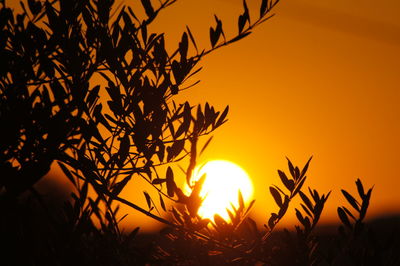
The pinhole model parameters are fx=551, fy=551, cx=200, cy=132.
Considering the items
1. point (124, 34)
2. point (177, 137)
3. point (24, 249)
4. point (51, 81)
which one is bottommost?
point (24, 249)

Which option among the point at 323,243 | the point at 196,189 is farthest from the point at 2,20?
the point at 323,243

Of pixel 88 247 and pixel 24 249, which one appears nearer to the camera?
pixel 24 249

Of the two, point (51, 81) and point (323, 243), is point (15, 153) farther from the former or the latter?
point (323, 243)

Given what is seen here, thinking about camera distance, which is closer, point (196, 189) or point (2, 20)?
point (196, 189)

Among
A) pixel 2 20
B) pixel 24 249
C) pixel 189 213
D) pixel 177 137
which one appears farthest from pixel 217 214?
pixel 2 20

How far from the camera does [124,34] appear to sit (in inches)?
147

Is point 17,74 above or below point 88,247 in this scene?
above

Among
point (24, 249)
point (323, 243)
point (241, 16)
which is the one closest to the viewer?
point (24, 249)

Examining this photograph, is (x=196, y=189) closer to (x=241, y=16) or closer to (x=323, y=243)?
(x=323, y=243)

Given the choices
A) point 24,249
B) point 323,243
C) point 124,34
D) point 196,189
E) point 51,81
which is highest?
point 124,34

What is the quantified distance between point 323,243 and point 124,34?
6.29 ft

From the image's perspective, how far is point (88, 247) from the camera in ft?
12.1

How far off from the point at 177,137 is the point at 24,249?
1.22m

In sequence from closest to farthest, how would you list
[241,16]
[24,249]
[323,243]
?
[24,249] → [323,243] → [241,16]
